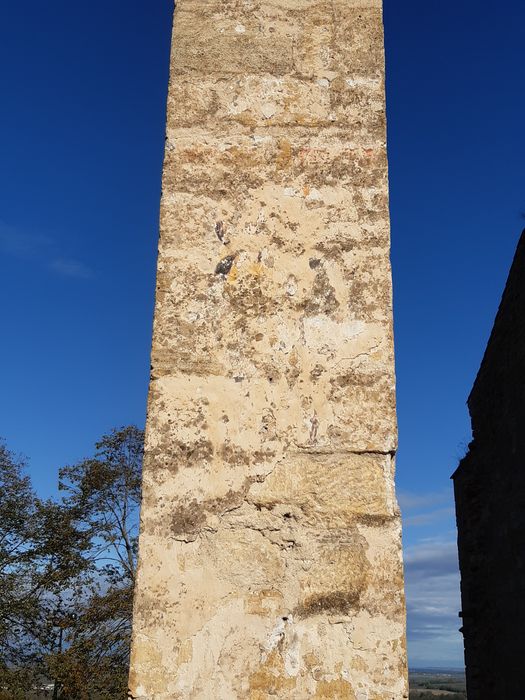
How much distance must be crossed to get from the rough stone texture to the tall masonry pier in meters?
7.69

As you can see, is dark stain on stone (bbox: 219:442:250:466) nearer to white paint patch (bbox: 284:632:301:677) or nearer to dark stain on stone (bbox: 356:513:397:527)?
dark stain on stone (bbox: 356:513:397:527)

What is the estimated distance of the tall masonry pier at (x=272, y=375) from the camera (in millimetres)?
1788

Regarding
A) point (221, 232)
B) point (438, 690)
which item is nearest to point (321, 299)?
point (221, 232)

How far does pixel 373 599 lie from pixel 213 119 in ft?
5.27

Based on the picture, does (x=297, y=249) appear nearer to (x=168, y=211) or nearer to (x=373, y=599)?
(x=168, y=211)

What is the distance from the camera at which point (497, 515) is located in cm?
989

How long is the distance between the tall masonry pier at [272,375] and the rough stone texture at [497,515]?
7.69 metres

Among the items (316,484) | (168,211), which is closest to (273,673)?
(316,484)

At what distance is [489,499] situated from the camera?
1034cm

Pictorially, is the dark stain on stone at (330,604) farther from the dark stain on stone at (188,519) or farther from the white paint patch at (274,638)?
the dark stain on stone at (188,519)

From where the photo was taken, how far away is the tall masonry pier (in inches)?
70.4

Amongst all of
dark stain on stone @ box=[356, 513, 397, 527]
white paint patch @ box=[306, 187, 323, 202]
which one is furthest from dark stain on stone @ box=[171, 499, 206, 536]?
white paint patch @ box=[306, 187, 323, 202]

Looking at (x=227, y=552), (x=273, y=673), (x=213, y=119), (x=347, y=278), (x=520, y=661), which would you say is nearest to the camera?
(x=273, y=673)

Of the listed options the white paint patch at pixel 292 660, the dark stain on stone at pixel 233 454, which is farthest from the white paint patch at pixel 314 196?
the white paint patch at pixel 292 660
